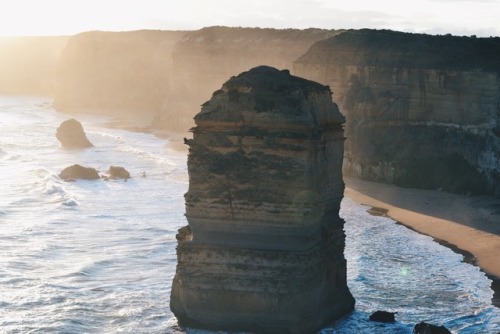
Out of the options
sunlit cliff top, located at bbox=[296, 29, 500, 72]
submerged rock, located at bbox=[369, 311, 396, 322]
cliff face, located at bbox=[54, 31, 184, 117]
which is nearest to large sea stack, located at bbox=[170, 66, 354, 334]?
submerged rock, located at bbox=[369, 311, 396, 322]

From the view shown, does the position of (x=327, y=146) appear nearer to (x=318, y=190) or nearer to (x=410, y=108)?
(x=318, y=190)

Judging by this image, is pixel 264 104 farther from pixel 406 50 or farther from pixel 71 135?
pixel 71 135

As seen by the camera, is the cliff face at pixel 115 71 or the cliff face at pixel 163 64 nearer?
the cliff face at pixel 163 64

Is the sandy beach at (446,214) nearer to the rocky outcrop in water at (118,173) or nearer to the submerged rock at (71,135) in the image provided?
the rocky outcrop in water at (118,173)

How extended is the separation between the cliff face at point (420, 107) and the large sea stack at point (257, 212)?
25467 millimetres

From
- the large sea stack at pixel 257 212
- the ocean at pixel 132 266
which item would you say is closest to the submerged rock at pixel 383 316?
the ocean at pixel 132 266

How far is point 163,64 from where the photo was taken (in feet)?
360

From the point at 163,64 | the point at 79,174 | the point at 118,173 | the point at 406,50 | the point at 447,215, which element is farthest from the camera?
the point at 163,64

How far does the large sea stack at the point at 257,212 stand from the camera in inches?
791

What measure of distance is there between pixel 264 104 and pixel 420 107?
97.3 feet

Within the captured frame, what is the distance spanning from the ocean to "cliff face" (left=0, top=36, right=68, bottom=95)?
347 feet

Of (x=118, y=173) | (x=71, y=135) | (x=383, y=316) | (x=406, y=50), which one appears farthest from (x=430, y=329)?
(x=71, y=135)

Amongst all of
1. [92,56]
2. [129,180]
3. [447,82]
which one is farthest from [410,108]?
[92,56]

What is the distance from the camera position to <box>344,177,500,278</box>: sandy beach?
108 ft
